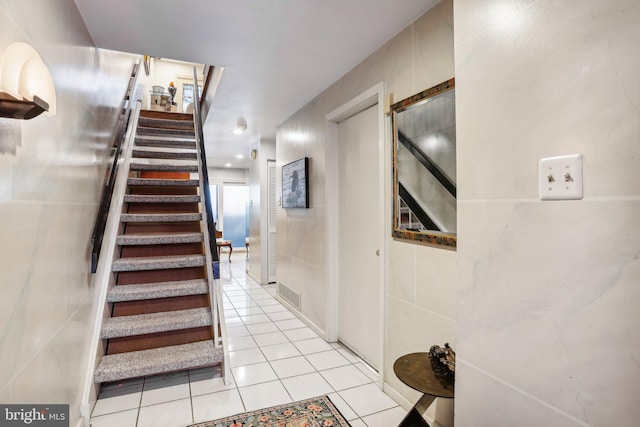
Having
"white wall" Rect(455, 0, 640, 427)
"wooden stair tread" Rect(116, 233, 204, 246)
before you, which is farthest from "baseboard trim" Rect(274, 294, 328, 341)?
"white wall" Rect(455, 0, 640, 427)

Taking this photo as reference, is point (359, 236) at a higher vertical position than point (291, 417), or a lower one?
higher

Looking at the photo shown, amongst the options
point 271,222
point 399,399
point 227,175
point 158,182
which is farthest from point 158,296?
point 227,175

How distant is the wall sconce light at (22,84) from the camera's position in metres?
0.92

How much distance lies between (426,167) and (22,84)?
172cm

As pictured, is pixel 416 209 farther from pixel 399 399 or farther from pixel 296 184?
pixel 296 184

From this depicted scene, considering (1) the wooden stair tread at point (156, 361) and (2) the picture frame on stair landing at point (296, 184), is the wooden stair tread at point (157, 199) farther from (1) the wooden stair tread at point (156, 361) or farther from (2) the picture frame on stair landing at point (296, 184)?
(1) the wooden stair tread at point (156, 361)

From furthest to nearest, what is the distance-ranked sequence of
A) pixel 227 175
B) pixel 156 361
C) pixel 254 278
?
pixel 227 175
pixel 254 278
pixel 156 361

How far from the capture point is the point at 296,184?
3.81m

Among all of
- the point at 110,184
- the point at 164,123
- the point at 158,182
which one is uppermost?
the point at 164,123

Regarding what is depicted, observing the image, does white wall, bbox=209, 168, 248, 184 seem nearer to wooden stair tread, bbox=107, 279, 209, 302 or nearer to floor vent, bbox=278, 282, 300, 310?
floor vent, bbox=278, 282, 300, 310

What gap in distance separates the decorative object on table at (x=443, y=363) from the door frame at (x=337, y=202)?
72cm

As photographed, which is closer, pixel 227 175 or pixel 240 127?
pixel 240 127

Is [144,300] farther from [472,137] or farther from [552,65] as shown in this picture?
[552,65]

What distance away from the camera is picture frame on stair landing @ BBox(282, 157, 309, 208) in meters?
3.56
